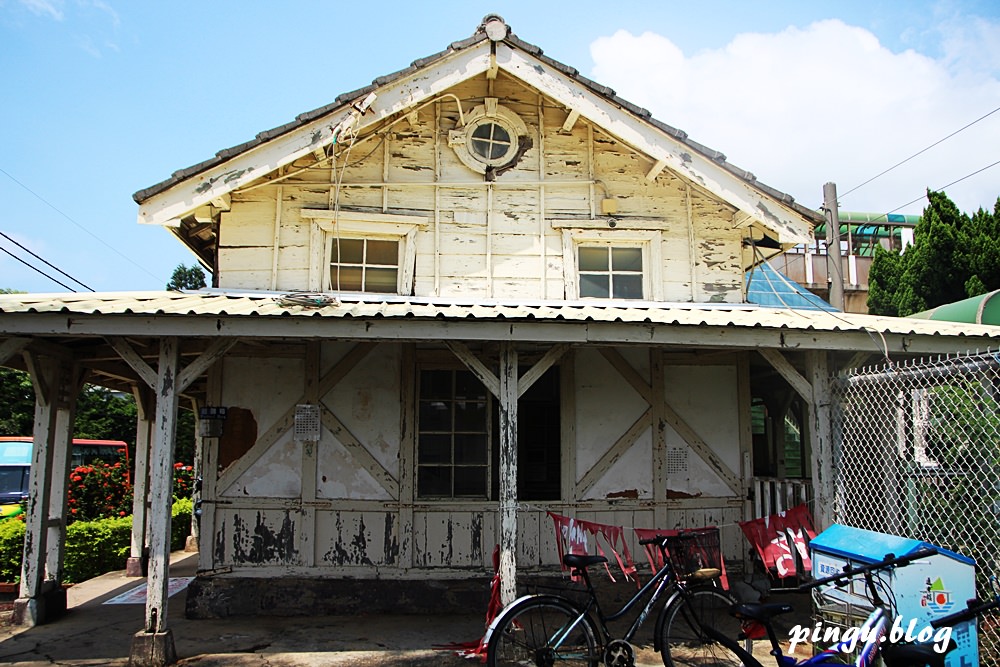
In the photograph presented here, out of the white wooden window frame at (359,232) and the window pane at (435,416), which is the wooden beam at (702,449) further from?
the white wooden window frame at (359,232)

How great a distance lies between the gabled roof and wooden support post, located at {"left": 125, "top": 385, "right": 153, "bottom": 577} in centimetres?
360

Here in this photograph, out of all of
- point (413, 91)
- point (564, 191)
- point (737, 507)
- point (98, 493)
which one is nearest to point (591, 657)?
point (737, 507)

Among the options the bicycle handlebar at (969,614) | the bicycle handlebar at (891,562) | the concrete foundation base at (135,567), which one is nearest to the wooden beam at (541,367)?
the bicycle handlebar at (891,562)

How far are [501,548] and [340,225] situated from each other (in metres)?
4.32

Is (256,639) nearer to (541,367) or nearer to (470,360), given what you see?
(470,360)

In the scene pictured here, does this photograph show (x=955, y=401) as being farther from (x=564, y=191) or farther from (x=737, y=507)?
(x=564, y=191)

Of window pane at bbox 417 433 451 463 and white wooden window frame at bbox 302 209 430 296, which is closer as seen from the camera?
window pane at bbox 417 433 451 463

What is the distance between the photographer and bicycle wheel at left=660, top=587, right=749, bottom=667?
5.52m

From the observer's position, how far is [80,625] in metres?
7.77

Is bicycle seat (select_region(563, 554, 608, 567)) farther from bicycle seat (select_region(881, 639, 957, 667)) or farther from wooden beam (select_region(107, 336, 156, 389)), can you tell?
wooden beam (select_region(107, 336, 156, 389))

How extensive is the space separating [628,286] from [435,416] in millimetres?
2817

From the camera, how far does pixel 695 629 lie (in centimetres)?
565
